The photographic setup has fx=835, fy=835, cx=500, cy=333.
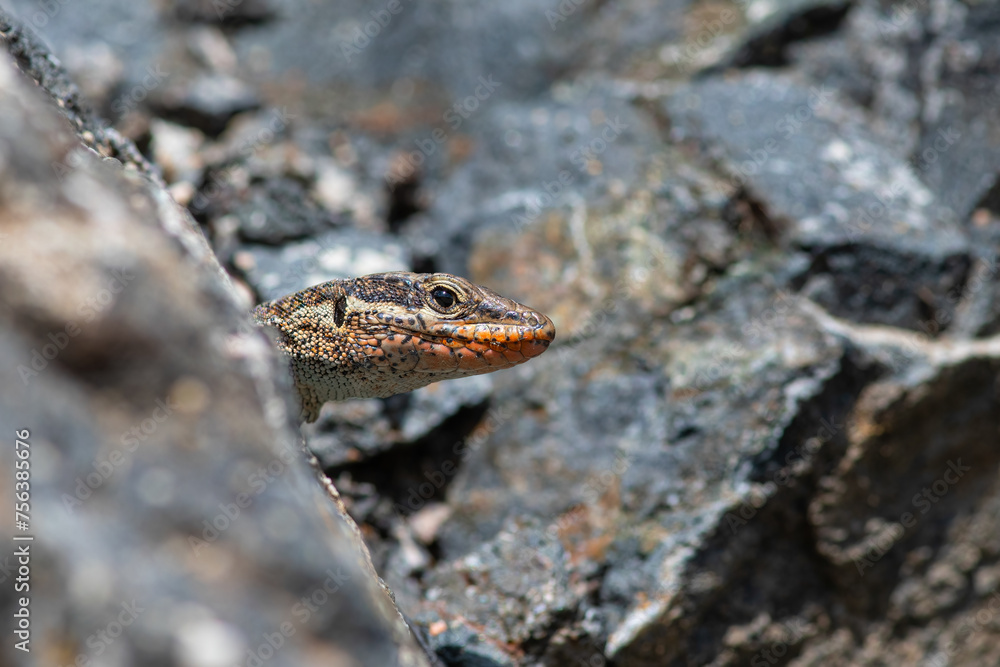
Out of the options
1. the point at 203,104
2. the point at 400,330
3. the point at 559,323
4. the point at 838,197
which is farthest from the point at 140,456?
the point at 203,104

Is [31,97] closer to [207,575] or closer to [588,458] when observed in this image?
[207,575]

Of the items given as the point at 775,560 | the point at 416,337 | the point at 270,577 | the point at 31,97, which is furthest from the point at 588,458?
the point at 31,97

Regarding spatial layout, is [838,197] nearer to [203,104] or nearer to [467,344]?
[467,344]

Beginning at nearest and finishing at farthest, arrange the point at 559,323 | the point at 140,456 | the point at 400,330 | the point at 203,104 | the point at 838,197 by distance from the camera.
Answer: the point at 140,456, the point at 400,330, the point at 559,323, the point at 838,197, the point at 203,104

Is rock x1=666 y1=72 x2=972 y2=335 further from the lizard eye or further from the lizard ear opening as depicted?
the lizard ear opening

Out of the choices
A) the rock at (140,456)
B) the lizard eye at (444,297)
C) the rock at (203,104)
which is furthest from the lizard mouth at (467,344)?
the rock at (203,104)

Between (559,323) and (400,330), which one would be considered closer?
(400,330)

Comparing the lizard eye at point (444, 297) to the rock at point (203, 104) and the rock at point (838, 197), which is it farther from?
the rock at point (203, 104)

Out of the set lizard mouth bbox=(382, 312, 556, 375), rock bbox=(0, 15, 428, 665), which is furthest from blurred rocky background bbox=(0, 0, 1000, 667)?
lizard mouth bbox=(382, 312, 556, 375)
